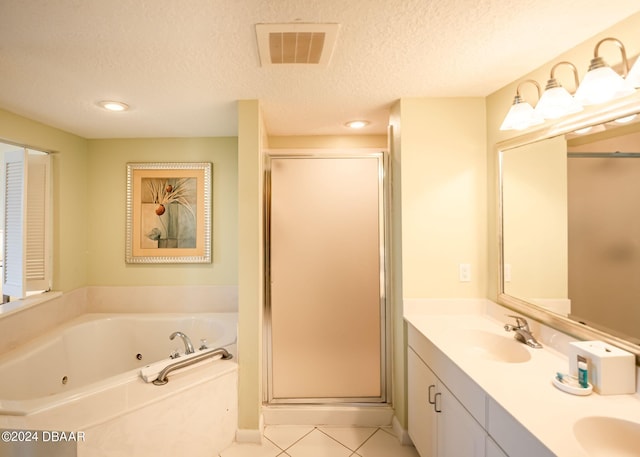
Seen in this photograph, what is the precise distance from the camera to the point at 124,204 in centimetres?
278

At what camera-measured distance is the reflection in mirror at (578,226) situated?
1.14 m

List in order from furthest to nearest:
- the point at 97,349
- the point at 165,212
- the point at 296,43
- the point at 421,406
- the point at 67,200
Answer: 1. the point at 165,212
2. the point at 67,200
3. the point at 97,349
4. the point at 421,406
5. the point at 296,43

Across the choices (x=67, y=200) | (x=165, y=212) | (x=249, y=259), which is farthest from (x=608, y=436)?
(x=67, y=200)

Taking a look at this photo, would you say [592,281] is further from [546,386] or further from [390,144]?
[390,144]

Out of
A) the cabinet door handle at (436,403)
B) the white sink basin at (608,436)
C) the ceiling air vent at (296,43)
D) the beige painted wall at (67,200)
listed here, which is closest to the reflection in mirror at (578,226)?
the white sink basin at (608,436)

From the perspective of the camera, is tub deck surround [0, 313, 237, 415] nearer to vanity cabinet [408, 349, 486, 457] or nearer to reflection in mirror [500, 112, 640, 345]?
vanity cabinet [408, 349, 486, 457]

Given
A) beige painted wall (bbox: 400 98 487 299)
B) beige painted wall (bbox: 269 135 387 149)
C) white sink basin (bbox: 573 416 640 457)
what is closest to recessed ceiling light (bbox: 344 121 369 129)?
beige painted wall (bbox: 269 135 387 149)

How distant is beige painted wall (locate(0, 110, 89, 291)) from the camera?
2340 mm

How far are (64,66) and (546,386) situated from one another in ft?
8.44

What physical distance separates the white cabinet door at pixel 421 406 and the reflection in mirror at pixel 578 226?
0.69m

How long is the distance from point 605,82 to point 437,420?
1.66 m

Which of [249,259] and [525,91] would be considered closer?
[525,91]

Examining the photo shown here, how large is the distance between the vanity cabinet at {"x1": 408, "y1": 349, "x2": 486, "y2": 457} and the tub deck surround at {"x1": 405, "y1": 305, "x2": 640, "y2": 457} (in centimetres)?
20

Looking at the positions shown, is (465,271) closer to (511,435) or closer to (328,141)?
(511,435)
